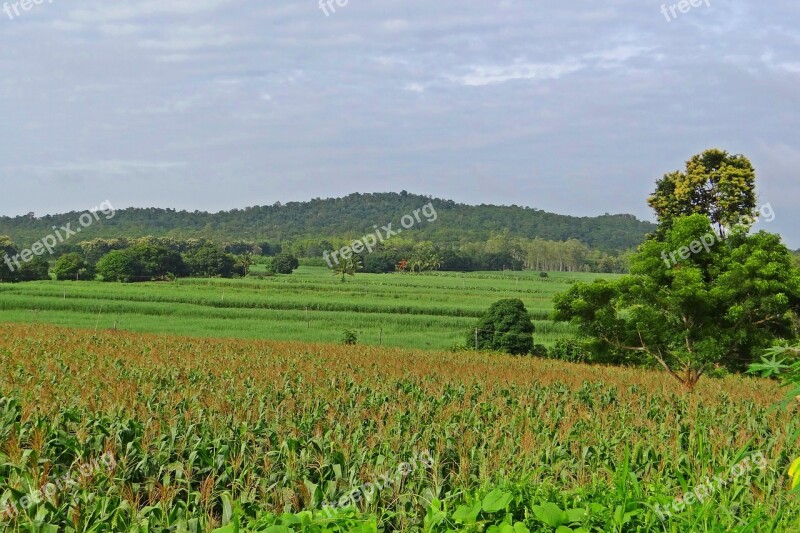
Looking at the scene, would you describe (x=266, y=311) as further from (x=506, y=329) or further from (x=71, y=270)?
(x=71, y=270)

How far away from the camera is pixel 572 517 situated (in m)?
4.63

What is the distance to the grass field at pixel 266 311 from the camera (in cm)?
4647

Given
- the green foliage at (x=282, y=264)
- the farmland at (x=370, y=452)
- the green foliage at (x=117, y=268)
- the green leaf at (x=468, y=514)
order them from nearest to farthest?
the green leaf at (x=468, y=514) → the farmland at (x=370, y=452) → the green foliage at (x=117, y=268) → the green foliage at (x=282, y=264)

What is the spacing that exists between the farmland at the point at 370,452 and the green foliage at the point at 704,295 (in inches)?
258

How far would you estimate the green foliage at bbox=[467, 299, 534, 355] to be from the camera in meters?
36.2

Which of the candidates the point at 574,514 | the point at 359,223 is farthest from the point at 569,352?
the point at 359,223

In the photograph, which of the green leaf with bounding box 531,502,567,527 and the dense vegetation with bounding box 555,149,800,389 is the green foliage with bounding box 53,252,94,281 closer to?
the dense vegetation with bounding box 555,149,800,389

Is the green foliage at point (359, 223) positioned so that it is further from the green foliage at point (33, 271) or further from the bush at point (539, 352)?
the bush at point (539, 352)

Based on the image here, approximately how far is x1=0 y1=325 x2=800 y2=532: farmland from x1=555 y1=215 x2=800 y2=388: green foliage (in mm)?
6541

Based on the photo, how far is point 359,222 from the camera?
177 metres

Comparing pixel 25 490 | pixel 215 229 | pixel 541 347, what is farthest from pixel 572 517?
pixel 215 229

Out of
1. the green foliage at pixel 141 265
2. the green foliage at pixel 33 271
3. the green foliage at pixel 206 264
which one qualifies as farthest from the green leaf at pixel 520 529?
the green foliage at pixel 206 264

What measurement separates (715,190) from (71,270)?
66301mm

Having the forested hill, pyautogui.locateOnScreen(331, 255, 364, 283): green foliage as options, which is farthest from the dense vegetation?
the forested hill
